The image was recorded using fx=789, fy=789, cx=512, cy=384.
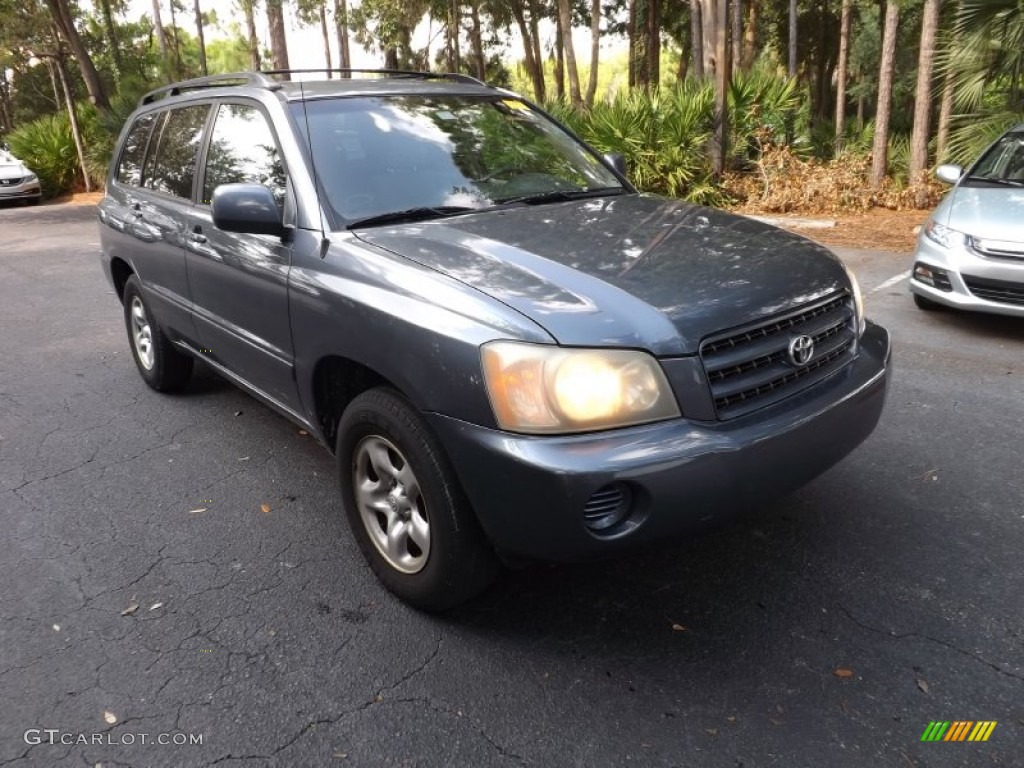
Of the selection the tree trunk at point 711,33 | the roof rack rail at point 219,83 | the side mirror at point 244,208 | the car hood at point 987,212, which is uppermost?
the tree trunk at point 711,33

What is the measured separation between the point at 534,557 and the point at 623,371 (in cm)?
61

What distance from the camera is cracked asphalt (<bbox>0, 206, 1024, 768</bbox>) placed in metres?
2.23

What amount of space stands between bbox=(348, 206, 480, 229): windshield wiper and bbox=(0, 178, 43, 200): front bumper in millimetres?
19571

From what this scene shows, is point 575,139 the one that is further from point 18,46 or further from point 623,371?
point 18,46

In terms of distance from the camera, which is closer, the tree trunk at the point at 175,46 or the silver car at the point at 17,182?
the silver car at the point at 17,182

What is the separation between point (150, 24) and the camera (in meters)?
36.0

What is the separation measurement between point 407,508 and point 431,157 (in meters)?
1.57

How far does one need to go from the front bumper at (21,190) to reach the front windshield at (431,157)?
19.0 m

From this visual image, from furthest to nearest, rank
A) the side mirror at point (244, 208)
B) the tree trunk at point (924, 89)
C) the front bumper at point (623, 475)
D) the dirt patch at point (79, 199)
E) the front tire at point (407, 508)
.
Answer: the dirt patch at point (79, 199)
the tree trunk at point (924, 89)
the side mirror at point (244, 208)
the front tire at point (407, 508)
the front bumper at point (623, 475)

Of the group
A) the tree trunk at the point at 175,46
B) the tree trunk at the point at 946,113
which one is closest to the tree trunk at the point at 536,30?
the tree trunk at the point at 175,46

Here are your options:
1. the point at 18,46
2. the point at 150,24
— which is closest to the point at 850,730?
the point at 18,46

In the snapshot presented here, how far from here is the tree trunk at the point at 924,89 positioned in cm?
1055

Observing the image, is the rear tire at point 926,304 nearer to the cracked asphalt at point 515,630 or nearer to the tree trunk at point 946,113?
the cracked asphalt at point 515,630

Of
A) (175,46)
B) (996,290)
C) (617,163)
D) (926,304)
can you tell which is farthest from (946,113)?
(175,46)
